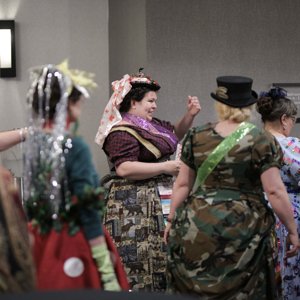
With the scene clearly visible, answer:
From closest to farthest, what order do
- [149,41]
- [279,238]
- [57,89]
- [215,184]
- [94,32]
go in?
[57,89]
[215,184]
[279,238]
[94,32]
[149,41]

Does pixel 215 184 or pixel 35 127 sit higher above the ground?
pixel 35 127

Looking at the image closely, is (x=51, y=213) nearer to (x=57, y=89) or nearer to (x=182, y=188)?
(x=57, y=89)

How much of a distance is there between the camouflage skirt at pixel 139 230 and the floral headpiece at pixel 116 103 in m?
0.28

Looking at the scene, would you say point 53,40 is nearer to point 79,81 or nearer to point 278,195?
point 278,195

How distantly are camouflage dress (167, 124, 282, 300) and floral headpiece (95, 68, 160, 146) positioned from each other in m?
0.78

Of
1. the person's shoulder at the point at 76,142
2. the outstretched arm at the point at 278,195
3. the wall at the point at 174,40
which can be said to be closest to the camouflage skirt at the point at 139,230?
the outstretched arm at the point at 278,195

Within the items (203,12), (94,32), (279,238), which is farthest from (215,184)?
(203,12)

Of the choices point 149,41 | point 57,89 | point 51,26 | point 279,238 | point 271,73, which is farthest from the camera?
point 271,73

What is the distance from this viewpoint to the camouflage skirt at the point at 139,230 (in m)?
4.04

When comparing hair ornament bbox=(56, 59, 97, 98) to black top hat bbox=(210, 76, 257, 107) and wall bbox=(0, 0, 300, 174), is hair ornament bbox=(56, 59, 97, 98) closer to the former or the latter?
black top hat bbox=(210, 76, 257, 107)

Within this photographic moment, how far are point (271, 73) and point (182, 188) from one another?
8.99ft

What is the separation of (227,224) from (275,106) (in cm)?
115

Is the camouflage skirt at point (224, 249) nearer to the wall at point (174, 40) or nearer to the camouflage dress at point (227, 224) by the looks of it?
the camouflage dress at point (227, 224)

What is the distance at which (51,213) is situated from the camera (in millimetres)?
2328
